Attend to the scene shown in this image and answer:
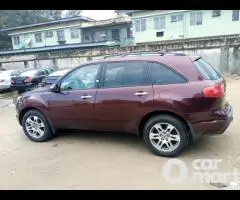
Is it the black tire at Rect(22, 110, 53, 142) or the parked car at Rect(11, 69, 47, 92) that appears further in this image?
→ the parked car at Rect(11, 69, 47, 92)

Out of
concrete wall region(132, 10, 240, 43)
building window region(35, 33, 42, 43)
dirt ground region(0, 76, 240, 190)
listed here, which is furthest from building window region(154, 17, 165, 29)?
dirt ground region(0, 76, 240, 190)

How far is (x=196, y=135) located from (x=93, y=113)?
1.84m

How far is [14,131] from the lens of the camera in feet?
24.3

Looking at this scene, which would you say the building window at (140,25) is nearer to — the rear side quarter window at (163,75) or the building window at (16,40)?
the building window at (16,40)

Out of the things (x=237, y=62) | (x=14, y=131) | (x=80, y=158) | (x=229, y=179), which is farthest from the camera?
(x=237, y=62)

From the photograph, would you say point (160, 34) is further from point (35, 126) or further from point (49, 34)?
point (35, 126)

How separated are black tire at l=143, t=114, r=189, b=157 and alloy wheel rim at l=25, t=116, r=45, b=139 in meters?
2.27

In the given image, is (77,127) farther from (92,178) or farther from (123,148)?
(92,178)

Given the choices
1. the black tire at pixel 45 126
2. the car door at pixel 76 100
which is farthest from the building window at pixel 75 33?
the car door at pixel 76 100

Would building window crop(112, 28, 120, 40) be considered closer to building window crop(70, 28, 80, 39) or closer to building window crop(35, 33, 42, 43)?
building window crop(70, 28, 80, 39)

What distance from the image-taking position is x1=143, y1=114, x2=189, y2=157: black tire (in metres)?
4.86

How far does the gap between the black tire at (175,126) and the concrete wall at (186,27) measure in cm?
2286

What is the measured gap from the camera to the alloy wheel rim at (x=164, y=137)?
493 cm
